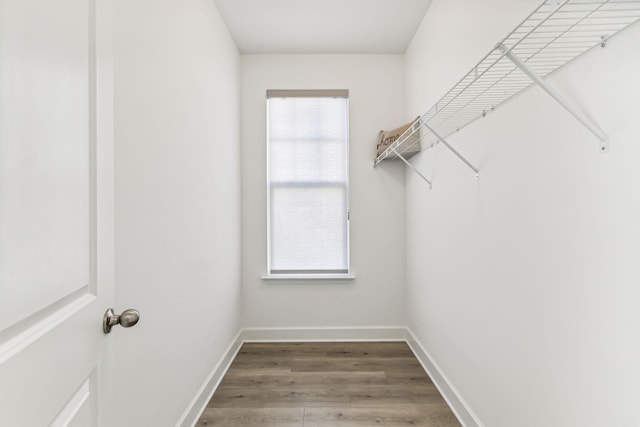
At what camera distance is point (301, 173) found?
3004 millimetres

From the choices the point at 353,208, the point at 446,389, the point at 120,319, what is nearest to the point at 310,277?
the point at 353,208

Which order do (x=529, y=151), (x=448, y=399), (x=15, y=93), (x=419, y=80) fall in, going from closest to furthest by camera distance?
(x=15, y=93) → (x=529, y=151) → (x=448, y=399) → (x=419, y=80)

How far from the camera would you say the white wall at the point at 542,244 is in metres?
0.85

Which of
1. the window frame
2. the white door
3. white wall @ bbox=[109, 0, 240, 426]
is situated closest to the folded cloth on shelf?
the window frame

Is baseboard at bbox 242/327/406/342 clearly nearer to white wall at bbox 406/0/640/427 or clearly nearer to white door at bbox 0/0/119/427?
white wall at bbox 406/0/640/427

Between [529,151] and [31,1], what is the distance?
4.59 ft

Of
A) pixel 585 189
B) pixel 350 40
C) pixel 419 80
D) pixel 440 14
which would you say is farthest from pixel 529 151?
pixel 350 40

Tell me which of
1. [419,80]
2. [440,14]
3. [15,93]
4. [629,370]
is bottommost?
[629,370]

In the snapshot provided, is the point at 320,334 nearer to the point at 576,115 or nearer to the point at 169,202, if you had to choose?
the point at 169,202

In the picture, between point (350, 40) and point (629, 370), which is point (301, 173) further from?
point (629, 370)

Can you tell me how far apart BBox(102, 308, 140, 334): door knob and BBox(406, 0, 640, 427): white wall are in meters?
1.21

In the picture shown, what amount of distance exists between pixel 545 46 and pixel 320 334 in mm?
2621

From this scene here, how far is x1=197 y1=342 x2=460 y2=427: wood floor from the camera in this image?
1.86 meters

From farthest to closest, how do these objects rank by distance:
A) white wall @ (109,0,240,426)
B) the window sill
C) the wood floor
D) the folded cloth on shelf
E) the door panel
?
1. the window sill
2. the folded cloth on shelf
3. the wood floor
4. white wall @ (109,0,240,426)
5. the door panel
